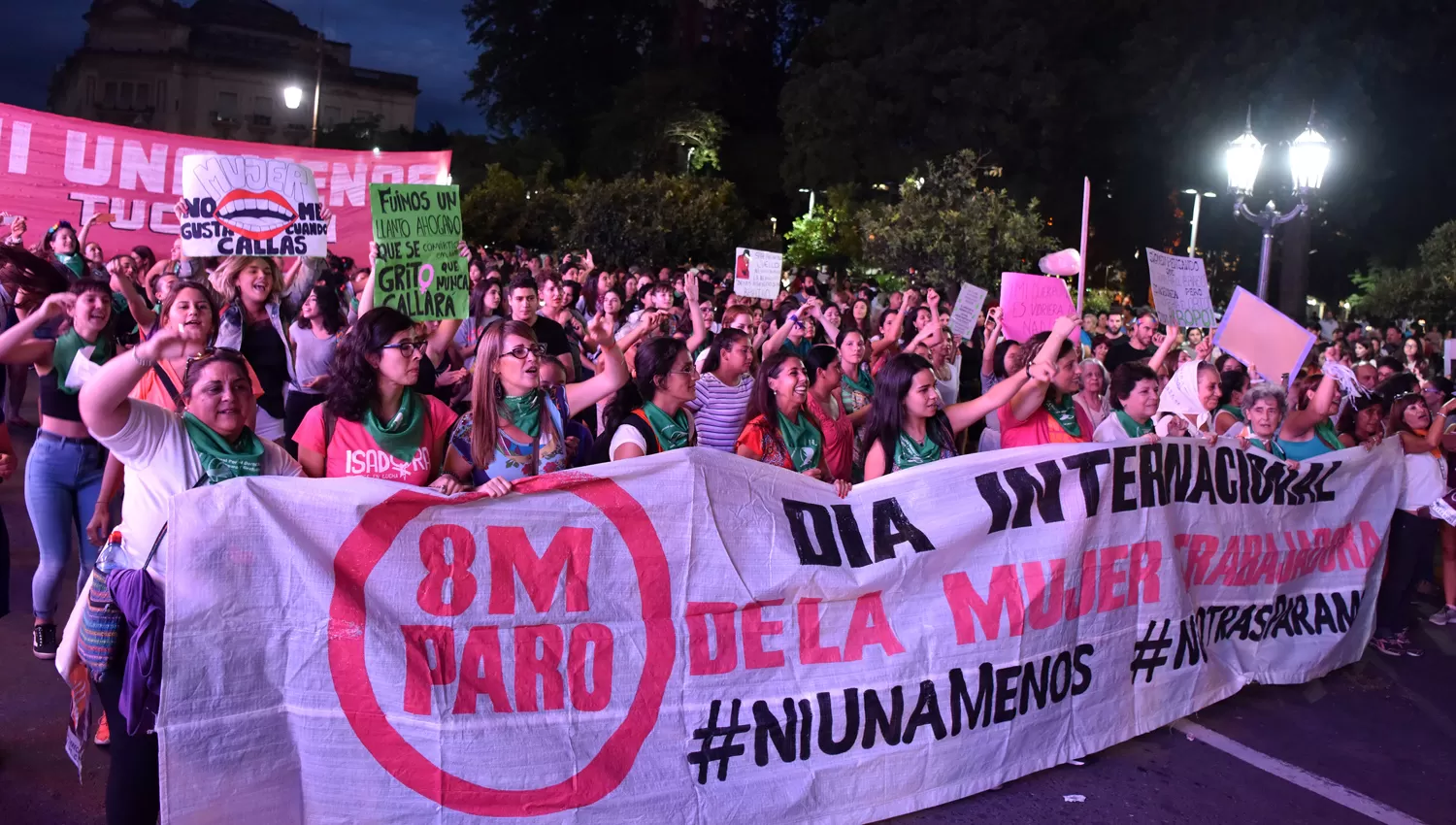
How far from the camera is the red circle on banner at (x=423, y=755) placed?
3488mm

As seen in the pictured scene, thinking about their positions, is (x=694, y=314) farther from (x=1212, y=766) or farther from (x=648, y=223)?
(x=648, y=223)

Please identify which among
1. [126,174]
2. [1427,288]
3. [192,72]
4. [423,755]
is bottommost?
[423,755]

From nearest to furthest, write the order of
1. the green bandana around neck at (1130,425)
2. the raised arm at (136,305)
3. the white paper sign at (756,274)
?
1. the green bandana around neck at (1130,425)
2. the raised arm at (136,305)
3. the white paper sign at (756,274)

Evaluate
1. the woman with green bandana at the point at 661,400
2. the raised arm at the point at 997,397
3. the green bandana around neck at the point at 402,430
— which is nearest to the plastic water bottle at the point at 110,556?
the green bandana around neck at the point at 402,430

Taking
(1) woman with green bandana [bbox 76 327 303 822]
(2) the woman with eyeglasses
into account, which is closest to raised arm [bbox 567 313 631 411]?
(2) the woman with eyeglasses

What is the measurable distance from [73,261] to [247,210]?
13.2ft

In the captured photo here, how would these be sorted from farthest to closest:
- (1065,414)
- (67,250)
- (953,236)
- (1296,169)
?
(953,236) → (1296,169) → (67,250) → (1065,414)

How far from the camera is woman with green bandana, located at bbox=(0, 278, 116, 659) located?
4.80m

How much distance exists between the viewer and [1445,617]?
724 centimetres

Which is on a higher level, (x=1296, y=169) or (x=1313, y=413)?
(x=1296, y=169)

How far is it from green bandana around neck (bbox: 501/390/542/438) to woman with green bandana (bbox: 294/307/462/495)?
287 millimetres

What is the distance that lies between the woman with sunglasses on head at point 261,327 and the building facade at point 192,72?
2512 inches

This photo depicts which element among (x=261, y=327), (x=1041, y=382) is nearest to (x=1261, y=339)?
(x=1041, y=382)

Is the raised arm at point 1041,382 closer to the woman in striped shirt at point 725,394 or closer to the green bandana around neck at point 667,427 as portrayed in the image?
the woman in striped shirt at point 725,394
